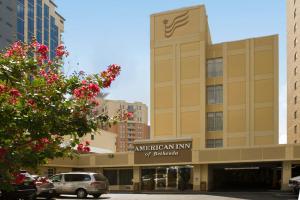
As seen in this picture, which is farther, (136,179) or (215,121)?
(215,121)

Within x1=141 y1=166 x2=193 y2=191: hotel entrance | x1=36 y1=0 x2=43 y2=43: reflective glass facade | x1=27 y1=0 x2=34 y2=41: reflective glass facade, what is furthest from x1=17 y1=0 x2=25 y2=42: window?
x1=141 y1=166 x2=193 y2=191: hotel entrance

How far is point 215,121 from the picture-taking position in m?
50.8

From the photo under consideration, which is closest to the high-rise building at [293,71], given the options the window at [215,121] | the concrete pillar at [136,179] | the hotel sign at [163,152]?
the window at [215,121]

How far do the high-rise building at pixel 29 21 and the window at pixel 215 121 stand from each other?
31776mm

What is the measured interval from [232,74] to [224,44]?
358 cm

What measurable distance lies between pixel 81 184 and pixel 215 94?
26021 millimetres

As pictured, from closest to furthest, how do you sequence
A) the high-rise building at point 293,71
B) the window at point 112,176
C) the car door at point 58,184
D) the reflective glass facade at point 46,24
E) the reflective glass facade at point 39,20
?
the car door at point 58,184
the window at point 112,176
the high-rise building at point 293,71
the reflective glass facade at point 39,20
the reflective glass facade at point 46,24

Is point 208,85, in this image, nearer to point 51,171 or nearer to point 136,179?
point 136,179

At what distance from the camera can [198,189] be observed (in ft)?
133

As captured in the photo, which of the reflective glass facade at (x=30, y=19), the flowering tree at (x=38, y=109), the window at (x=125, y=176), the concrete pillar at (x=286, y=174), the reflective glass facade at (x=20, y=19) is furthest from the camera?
the reflective glass facade at (x=30, y=19)

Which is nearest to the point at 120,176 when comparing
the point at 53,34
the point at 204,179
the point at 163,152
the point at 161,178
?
the point at 161,178

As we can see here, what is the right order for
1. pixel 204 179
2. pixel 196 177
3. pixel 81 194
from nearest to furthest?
pixel 81 194, pixel 204 179, pixel 196 177

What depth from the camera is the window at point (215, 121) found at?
50.6 metres

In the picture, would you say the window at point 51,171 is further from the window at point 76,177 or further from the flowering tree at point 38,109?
the flowering tree at point 38,109
